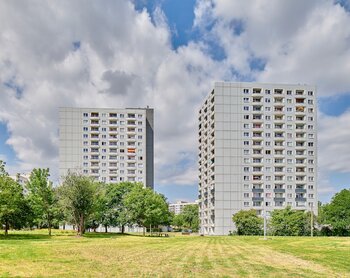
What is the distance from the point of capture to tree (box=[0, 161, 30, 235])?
52781 mm

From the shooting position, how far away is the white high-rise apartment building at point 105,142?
466 feet

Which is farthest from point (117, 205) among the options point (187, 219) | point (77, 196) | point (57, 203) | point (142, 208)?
point (187, 219)

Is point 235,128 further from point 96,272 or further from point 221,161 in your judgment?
point 96,272

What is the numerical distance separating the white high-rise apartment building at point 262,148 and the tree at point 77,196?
180ft

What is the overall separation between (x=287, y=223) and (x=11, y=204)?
62687 millimetres

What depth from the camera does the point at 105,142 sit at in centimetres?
14512

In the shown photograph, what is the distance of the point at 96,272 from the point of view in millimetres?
17891

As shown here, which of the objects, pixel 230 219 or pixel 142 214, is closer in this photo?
pixel 142 214

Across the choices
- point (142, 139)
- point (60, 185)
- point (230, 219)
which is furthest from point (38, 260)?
point (142, 139)

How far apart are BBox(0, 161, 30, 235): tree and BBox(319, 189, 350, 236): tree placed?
219ft

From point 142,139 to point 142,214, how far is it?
6646 centimetres

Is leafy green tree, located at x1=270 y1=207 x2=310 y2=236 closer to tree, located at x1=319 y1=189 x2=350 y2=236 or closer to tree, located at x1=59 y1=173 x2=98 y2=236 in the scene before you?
tree, located at x1=319 y1=189 x2=350 y2=236

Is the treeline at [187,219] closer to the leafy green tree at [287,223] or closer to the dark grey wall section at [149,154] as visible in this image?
the dark grey wall section at [149,154]

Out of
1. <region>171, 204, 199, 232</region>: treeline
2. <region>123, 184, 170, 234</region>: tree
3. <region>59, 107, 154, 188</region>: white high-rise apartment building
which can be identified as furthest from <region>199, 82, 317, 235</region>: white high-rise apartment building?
<region>171, 204, 199, 232</region>: treeline
